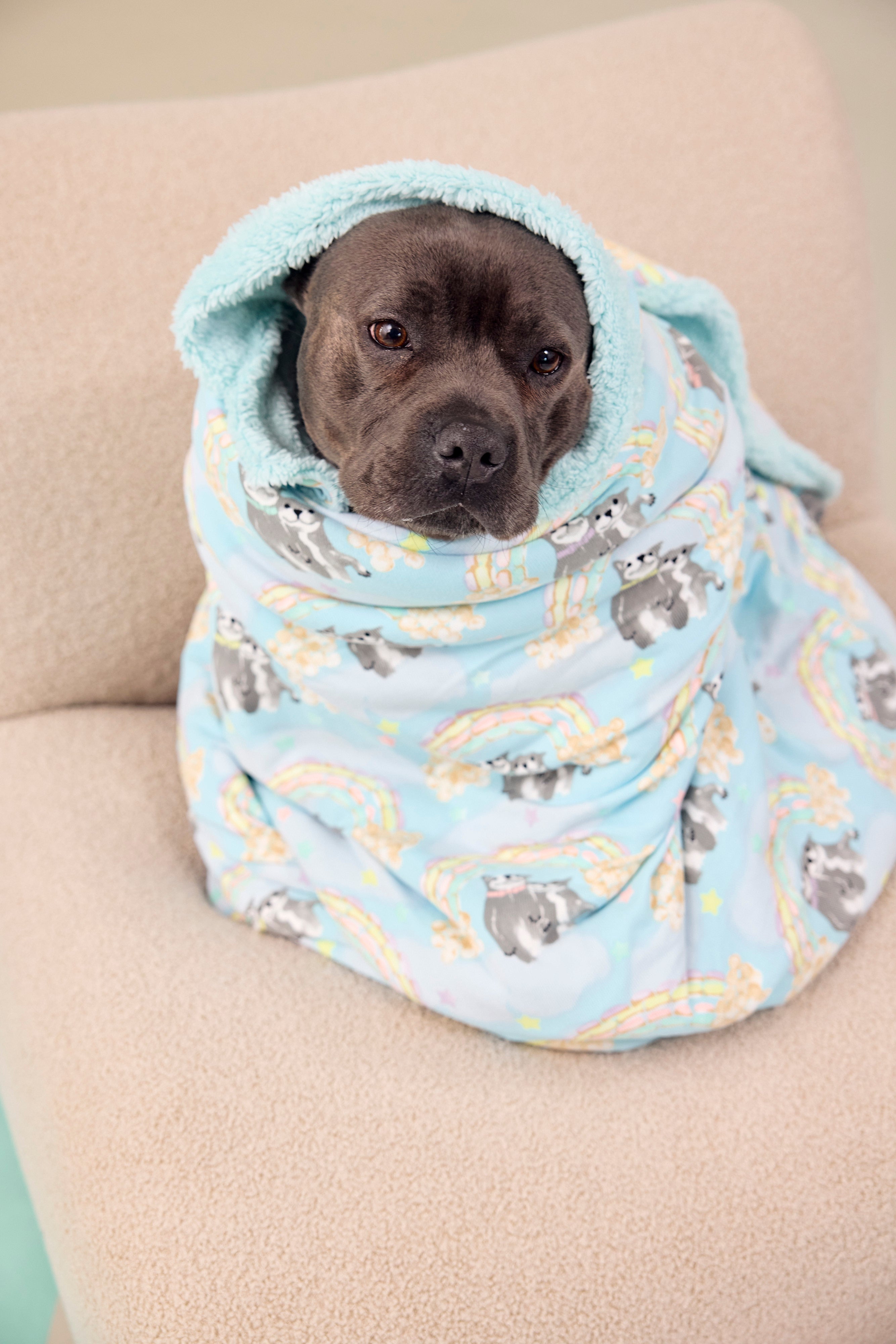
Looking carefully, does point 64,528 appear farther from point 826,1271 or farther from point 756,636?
point 826,1271

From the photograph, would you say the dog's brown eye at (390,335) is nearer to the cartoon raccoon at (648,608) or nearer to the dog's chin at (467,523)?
the dog's chin at (467,523)

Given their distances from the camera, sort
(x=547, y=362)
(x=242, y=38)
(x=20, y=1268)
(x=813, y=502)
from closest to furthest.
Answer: (x=547, y=362), (x=20, y=1268), (x=813, y=502), (x=242, y=38)

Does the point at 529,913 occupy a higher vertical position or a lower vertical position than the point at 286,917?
higher

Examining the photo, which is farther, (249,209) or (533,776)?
(249,209)

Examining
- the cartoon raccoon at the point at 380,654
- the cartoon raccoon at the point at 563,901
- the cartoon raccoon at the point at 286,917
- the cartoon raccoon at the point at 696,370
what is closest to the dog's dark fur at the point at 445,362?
the cartoon raccoon at the point at 380,654

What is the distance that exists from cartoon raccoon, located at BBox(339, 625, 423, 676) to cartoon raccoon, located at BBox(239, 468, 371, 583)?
10cm

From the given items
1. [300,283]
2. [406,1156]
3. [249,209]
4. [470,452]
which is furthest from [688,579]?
[249,209]

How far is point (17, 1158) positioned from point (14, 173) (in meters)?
1.50

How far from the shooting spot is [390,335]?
1.00 meters

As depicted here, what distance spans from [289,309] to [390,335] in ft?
0.74

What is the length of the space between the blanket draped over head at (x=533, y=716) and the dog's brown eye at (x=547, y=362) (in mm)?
57

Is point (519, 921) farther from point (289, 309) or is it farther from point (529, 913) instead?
point (289, 309)

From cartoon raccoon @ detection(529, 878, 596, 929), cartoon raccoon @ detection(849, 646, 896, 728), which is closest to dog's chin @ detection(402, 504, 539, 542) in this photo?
cartoon raccoon @ detection(529, 878, 596, 929)

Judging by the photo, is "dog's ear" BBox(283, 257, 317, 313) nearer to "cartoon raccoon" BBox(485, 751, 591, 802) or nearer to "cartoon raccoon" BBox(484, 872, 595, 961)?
"cartoon raccoon" BBox(485, 751, 591, 802)
